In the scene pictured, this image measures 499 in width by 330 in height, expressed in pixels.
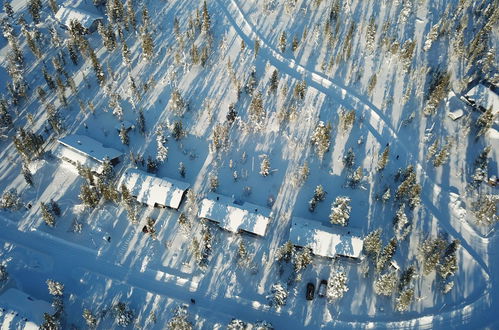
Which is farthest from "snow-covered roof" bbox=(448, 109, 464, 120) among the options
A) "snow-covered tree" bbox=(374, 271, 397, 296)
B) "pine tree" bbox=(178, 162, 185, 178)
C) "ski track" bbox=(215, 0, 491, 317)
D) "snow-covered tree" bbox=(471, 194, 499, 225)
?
"pine tree" bbox=(178, 162, 185, 178)

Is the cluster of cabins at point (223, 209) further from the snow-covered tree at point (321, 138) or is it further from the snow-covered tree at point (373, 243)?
the snow-covered tree at point (321, 138)

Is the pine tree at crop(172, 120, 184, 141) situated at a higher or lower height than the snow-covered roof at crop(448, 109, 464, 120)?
lower

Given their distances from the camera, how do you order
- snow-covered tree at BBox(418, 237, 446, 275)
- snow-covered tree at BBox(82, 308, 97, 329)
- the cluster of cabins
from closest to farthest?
snow-covered tree at BBox(82, 308, 97, 329)
snow-covered tree at BBox(418, 237, 446, 275)
the cluster of cabins

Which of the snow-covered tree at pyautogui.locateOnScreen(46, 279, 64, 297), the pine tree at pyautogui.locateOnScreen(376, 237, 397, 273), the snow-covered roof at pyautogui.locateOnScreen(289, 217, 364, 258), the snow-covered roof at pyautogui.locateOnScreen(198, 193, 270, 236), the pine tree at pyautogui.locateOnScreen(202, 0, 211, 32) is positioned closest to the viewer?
the snow-covered tree at pyautogui.locateOnScreen(46, 279, 64, 297)

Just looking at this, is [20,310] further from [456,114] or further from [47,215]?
[456,114]

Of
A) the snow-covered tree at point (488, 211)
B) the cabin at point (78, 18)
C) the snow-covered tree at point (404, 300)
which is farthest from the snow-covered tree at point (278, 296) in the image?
the cabin at point (78, 18)

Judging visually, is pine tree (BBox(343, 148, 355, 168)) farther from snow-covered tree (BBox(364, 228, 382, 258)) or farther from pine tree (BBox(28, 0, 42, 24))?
pine tree (BBox(28, 0, 42, 24))

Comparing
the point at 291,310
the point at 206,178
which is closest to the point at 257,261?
the point at 291,310
